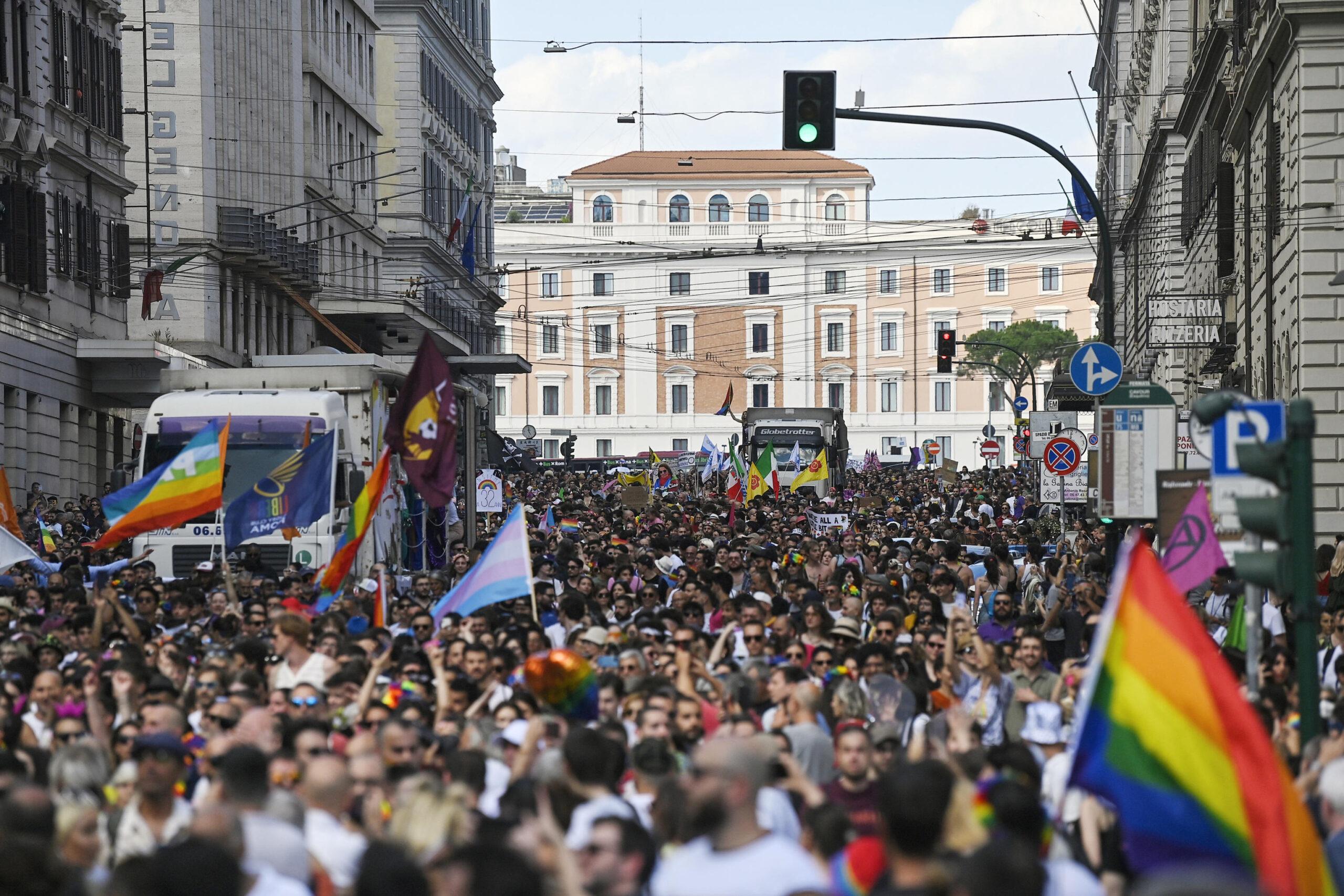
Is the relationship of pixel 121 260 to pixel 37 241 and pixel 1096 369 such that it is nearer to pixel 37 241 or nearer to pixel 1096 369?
pixel 37 241

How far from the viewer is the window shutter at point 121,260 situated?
4181cm

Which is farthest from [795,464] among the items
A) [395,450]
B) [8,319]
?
[395,450]

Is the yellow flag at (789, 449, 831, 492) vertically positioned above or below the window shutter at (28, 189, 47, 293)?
below

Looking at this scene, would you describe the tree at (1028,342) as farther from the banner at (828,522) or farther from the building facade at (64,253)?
the banner at (828,522)

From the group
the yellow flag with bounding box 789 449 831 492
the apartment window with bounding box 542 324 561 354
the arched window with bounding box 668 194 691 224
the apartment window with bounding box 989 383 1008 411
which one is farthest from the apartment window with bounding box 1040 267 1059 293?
the yellow flag with bounding box 789 449 831 492

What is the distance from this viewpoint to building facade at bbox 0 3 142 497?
34.4 m

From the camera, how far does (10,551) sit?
17797mm

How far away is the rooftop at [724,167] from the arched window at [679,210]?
3.95ft

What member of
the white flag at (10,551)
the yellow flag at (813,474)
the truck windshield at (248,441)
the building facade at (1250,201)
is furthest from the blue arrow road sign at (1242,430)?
the yellow flag at (813,474)

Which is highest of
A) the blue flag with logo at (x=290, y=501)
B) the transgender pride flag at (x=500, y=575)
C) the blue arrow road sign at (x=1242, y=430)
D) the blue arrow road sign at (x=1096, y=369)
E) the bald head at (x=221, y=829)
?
the blue arrow road sign at (x=1096, y=369)

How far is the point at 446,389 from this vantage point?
18.9 meters

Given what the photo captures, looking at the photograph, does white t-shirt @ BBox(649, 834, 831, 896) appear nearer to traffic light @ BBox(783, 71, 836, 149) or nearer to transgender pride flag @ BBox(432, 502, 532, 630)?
transgender pride flag @ BBox(432, 502, 532, 630)

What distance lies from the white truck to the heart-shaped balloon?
12.4 meters

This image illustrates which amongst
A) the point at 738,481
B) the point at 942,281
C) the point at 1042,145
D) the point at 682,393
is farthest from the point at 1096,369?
the point at 682,393
